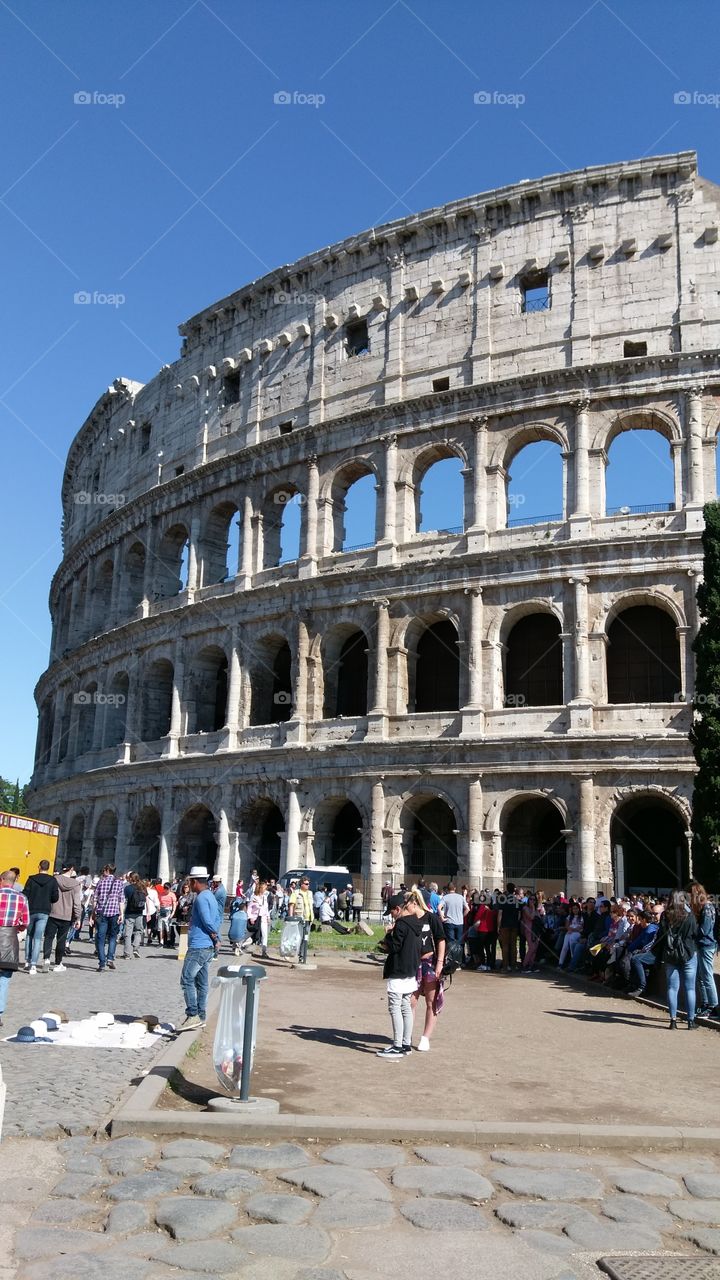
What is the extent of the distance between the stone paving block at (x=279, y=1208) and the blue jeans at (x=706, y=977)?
7877 millimetres

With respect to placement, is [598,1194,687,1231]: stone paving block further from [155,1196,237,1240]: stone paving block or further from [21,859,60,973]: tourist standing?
[21,859,60,973]: tourist standing

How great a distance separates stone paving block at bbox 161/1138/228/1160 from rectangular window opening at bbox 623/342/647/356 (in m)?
23.5

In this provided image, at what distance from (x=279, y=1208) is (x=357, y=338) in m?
28.3

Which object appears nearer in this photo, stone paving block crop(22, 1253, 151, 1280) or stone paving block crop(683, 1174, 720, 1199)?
stone paving block crop(22, 1253, 151, 1280)

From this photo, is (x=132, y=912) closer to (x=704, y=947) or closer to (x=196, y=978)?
(x=196, y=978)

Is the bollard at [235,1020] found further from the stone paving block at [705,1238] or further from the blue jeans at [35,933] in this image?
the blue jeans at [35,933]

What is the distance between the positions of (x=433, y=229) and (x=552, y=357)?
5727 millimetres

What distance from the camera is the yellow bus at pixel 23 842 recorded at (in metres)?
23.0

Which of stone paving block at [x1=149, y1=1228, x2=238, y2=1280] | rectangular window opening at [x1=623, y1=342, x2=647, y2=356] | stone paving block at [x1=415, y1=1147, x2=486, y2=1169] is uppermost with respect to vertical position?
rectangular window opening at [x1=623, y1=342, x2=647, y2=356]

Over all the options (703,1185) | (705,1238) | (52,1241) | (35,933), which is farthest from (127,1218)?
(35,933)

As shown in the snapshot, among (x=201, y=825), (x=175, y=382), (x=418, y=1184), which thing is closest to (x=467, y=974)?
(x=418, y=1184)

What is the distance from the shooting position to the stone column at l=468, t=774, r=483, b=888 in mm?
24656

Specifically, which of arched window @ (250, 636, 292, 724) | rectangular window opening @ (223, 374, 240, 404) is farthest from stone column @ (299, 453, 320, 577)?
rectangular window opening @ (223, 374, 240, 404)

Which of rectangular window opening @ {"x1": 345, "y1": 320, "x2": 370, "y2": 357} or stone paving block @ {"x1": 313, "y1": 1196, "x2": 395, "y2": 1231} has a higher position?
rectangular window opening @ {"x1": 345, "y1": 320, "x2": 370, "y2": 357}
